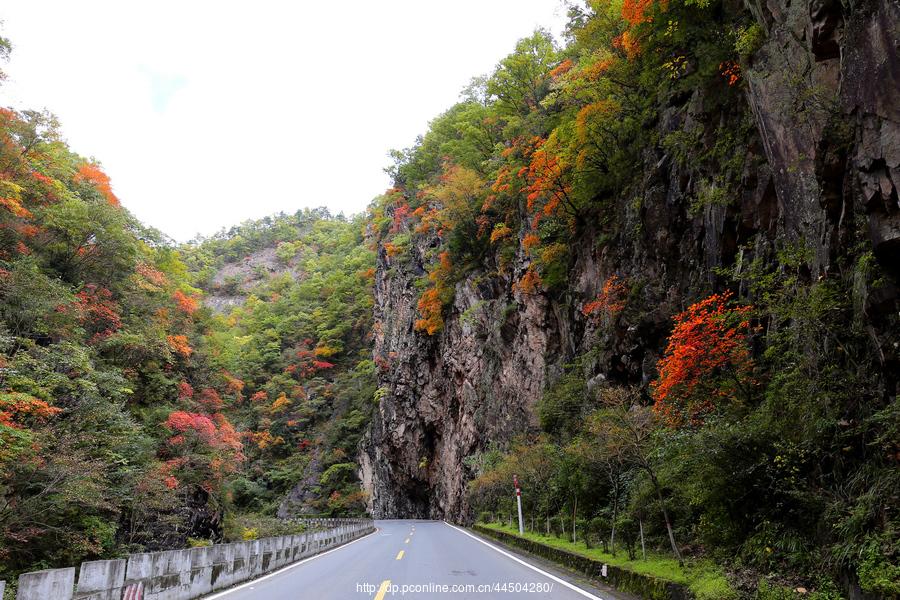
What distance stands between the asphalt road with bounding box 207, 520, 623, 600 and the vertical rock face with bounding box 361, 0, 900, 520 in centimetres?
601

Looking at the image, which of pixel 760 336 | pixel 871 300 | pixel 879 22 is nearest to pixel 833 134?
pixel 879 22

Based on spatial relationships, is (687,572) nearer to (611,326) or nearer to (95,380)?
(611,326)

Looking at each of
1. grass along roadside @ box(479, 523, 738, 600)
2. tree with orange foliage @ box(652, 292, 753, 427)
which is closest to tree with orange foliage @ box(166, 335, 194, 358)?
grass along roadside @ box(479, 523, 738, 600)

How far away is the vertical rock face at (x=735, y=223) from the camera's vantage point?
631cm

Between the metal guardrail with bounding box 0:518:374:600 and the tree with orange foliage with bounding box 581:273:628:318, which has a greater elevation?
the tree with orange foliage with bounding box 581:273:628:318

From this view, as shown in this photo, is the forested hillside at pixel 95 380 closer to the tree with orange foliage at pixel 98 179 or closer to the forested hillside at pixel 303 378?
the tree with orange foliage at pixel 98 179

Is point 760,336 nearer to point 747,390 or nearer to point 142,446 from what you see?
point 747,390

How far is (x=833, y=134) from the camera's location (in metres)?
7.39

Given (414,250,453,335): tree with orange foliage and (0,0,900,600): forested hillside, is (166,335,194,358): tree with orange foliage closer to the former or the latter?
(0,0,900,600): forested hillside

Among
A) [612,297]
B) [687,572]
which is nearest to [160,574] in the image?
[687,572]

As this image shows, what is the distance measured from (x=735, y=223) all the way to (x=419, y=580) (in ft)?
33.9

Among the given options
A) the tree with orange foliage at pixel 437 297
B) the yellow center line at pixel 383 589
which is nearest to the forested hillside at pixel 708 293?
the yellow center line at pixel 383 589

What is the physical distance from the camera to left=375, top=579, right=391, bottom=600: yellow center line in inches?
294

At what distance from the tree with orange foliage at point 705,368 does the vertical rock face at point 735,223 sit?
176cm
